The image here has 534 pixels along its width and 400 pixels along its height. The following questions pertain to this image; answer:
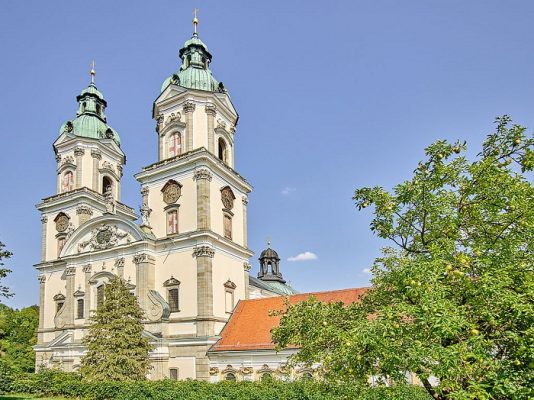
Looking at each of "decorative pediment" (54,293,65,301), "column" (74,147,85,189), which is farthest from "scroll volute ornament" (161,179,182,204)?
"decorative pediment" (54,293,65,301)

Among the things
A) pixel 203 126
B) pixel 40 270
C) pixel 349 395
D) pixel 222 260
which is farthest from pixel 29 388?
pixel 349 395

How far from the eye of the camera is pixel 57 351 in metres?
35.3

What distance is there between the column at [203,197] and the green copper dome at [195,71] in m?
7.50

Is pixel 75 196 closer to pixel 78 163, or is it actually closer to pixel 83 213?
pixel 83 213

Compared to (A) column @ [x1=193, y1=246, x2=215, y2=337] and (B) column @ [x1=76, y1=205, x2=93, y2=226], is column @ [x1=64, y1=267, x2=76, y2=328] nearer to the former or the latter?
(B) column @ [x1=76, y1=205, x2=93, y2=226]

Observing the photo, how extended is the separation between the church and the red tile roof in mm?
79

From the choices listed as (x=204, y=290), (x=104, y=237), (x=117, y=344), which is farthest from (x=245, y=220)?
(x=117, y=344)

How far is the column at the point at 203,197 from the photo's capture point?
31969mm

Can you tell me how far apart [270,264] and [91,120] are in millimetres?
26284

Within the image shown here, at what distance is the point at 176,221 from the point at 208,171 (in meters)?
4.27

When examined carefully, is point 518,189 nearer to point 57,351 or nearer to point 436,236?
point 436,236

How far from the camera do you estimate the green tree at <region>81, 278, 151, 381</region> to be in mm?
26188

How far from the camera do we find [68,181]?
42.7 meters

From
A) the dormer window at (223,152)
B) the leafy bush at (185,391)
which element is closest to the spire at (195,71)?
the dormer window at (223,152)
